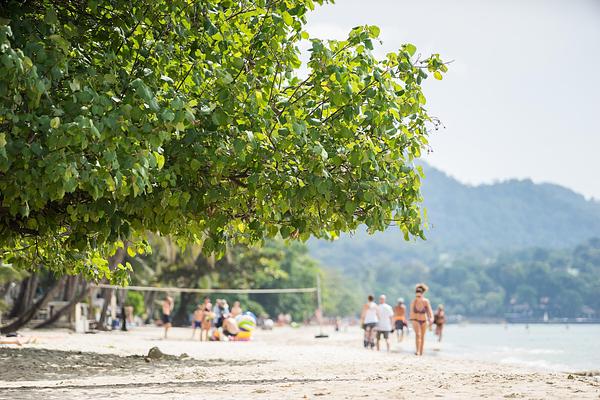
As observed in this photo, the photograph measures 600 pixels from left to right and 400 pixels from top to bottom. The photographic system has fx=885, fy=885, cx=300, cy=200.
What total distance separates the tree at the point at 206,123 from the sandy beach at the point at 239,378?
1.97 metres

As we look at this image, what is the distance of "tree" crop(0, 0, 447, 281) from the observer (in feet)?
25.2

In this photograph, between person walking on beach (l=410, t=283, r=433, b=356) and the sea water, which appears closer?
person walking on beach (l=410, t=283, r=433, b=356)

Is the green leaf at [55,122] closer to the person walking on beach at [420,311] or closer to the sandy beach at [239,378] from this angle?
the sandy beach at [239,378]

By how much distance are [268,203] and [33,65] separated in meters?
3.61

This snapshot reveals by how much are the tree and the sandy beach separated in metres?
1.97

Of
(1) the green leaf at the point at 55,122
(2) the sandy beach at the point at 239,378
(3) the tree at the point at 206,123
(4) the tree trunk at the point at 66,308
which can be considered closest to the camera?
(1) the green leaf at the point at 55,122

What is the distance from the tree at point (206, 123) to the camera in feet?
25.2

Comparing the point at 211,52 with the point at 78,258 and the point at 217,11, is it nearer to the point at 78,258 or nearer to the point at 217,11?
the point at 217,11

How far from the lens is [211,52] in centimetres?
942

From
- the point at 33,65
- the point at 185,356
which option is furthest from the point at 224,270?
the point at 33,65

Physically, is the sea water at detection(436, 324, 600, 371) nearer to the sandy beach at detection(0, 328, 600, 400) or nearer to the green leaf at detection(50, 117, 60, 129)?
the sandy beach at detection(0, 328, 600, 400)

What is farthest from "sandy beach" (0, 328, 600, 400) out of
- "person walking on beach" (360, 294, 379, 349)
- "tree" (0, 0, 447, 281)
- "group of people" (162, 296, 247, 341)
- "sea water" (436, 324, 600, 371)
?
"sea water" (436, 324, 600, 371)

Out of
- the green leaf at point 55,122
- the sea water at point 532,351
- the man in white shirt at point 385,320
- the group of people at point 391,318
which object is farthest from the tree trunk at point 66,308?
the green leaf at point 55,122

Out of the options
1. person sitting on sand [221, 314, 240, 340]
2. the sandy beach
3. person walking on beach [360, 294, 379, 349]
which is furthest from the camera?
person sitting on sand [221, 314, 240, 340]
